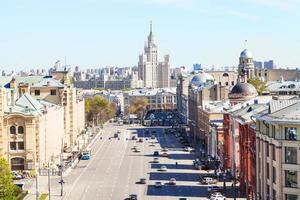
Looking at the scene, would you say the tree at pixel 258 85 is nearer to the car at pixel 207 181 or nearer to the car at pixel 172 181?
the car at pixel 172 181

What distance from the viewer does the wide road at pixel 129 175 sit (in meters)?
87.8

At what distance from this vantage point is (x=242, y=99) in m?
120

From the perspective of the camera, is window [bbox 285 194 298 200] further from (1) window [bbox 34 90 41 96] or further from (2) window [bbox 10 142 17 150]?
(1) window [bbox 34 90 41 96]

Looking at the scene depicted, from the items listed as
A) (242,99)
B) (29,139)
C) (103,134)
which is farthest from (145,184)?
(103,134)

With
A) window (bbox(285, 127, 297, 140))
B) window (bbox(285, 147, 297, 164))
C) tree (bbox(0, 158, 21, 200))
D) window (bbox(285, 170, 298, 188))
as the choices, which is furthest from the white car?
tree (bbox(0, 158, 21, 200))

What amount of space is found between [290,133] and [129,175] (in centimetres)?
4908

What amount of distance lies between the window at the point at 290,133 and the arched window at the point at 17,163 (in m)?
57.9

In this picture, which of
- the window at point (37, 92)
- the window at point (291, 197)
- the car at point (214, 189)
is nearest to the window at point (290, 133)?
the window at point (291, 197)

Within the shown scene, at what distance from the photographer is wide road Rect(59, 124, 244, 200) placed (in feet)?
288

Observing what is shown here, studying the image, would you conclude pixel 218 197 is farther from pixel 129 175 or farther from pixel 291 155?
pixel 129 175

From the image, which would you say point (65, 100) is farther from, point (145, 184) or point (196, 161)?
point (145, 184)

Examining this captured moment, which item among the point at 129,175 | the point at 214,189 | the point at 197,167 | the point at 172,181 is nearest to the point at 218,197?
the point at 214,189

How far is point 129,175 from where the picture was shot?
107 meters

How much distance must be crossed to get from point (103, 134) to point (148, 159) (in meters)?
67.5
